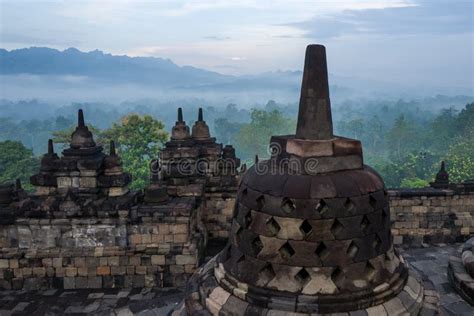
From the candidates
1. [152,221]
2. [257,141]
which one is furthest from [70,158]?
[257,141]

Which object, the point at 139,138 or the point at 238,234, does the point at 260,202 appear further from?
the point at 139,138

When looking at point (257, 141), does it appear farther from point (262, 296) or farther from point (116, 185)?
point (262, 296)

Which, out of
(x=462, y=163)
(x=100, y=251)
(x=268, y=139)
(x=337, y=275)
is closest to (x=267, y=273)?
(x=337, y=275)

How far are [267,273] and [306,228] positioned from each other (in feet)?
2.56

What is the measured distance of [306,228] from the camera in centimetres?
473

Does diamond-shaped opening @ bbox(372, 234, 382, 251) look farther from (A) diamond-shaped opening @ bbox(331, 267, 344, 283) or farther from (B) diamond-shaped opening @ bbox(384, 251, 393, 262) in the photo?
(A) diamond-shaped opening @ bbox(331, 267, 344, 283)

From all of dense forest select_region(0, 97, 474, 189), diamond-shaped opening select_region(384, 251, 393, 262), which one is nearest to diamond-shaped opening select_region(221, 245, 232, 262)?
diamond-shaped opening select_region(384, 251, 393, 262)

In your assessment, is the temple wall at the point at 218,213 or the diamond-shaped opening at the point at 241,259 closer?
the diamond-shaped opening at the point at 241,259

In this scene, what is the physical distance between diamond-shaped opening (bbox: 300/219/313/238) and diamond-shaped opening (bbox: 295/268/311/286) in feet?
1.46

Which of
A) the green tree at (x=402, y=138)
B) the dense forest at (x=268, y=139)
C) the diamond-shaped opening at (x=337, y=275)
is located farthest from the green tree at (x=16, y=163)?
the green tree at (x=402, y=138)

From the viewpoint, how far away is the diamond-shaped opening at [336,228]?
15.4 feet

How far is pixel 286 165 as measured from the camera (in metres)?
5.11

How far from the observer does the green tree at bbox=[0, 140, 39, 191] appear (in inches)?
1346

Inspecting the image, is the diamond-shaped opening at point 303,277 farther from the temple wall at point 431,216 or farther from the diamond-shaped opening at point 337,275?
the temple wall at point 431,216
